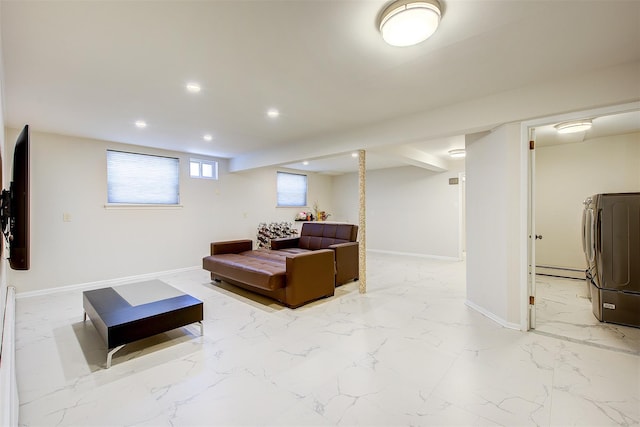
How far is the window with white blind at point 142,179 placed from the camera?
481 centimetres

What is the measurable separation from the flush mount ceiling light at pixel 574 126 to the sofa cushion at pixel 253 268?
13.4 feet

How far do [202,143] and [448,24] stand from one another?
165 inches

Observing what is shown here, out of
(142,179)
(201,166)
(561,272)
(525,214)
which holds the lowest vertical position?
(561,272)

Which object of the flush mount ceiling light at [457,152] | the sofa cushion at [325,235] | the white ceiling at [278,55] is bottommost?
the sofa cushion at [325,235]

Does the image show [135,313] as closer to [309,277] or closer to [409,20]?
[309,277]

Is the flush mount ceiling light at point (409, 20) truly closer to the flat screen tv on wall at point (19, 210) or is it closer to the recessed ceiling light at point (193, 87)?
the recessed ceiling light at point (193, 87)

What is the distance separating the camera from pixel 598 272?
310 centimetres

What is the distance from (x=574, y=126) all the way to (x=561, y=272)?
8.67ft

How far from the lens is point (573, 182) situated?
480 centimetres

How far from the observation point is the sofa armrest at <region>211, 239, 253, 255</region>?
475 centimetres

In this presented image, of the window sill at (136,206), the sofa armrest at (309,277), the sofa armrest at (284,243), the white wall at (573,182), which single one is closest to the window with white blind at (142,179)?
the window sill at (136,206)

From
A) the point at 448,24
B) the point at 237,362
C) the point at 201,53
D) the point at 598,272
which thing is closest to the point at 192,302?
the point at 237,362

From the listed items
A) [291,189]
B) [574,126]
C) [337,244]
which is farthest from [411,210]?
[574,126]

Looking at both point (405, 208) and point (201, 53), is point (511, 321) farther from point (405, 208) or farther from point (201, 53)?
point (405, 208)
